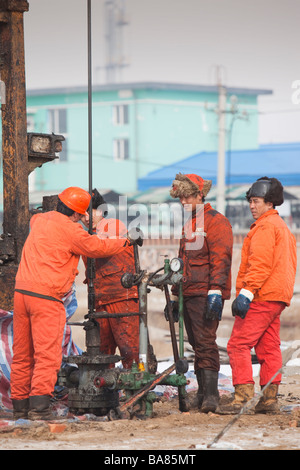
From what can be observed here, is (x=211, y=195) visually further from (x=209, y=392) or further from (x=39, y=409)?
(x=39, y=409)

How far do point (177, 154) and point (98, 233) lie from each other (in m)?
→ 50.1

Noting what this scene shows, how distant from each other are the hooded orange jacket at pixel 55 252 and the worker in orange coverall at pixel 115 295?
0.38 metres

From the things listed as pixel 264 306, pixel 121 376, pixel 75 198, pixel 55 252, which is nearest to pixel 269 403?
pixel 264 306

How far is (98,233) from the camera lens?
7.01 metres

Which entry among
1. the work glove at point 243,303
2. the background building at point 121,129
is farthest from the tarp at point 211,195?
the work glove at point 243,303

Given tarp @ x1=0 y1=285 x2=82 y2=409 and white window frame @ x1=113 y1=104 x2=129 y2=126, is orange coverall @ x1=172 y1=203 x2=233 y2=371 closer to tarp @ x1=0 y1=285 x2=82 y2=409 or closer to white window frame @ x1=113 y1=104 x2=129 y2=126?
tarp @ x1=0 y1=285 x2=82 y2=409

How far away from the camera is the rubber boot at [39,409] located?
620 centimetres

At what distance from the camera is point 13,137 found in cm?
765

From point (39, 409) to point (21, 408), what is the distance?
0.27m

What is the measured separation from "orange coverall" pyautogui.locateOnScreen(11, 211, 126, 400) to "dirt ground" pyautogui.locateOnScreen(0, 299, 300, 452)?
0.44 meters

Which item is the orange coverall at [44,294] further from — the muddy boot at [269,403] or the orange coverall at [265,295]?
the muddy boot at [269,403]

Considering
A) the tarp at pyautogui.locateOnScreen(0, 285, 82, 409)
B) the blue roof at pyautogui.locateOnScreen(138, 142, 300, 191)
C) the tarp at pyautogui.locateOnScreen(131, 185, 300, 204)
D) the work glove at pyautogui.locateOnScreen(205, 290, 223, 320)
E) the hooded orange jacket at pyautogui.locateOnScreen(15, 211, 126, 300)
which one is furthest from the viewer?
the blue roof at pyautogui.locateOnScreen(138, 142, 300, 191)

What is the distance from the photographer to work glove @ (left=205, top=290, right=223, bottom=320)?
655 centimetres

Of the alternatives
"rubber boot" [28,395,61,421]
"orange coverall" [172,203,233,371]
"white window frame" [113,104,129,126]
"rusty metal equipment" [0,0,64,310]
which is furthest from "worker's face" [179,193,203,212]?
"white window frame" [113,104,129,126]
